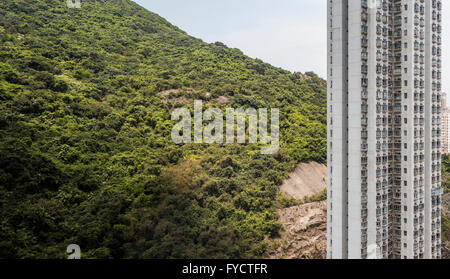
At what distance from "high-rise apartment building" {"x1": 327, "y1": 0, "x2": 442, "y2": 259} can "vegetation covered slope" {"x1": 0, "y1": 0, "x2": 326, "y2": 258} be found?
3.46 m

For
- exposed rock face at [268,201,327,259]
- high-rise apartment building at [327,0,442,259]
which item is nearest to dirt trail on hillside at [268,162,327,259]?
exposed rock face at [268,201,327,259]

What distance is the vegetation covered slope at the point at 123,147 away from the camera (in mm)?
7109

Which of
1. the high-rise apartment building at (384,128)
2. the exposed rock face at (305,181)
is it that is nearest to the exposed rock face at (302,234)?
the exposed rock face at (305,181)

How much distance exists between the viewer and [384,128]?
6.48m

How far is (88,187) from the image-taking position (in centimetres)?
806

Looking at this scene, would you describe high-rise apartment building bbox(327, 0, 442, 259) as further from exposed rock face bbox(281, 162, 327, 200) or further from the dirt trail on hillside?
exposed rock face bbox(281, 162, 327, 200)

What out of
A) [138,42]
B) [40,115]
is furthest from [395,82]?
[138,42]

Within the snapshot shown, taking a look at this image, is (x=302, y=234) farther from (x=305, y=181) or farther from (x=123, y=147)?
(x=123, y=147)

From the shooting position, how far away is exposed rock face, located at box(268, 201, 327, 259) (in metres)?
9.09

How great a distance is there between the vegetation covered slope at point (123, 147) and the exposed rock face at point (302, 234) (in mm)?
424

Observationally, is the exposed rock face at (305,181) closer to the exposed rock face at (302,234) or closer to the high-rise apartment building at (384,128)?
the exposed rock face at (302,234)

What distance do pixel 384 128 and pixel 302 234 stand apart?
4422 millimetres

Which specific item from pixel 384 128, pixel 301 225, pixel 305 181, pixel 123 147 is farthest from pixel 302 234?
pixel 123 147
